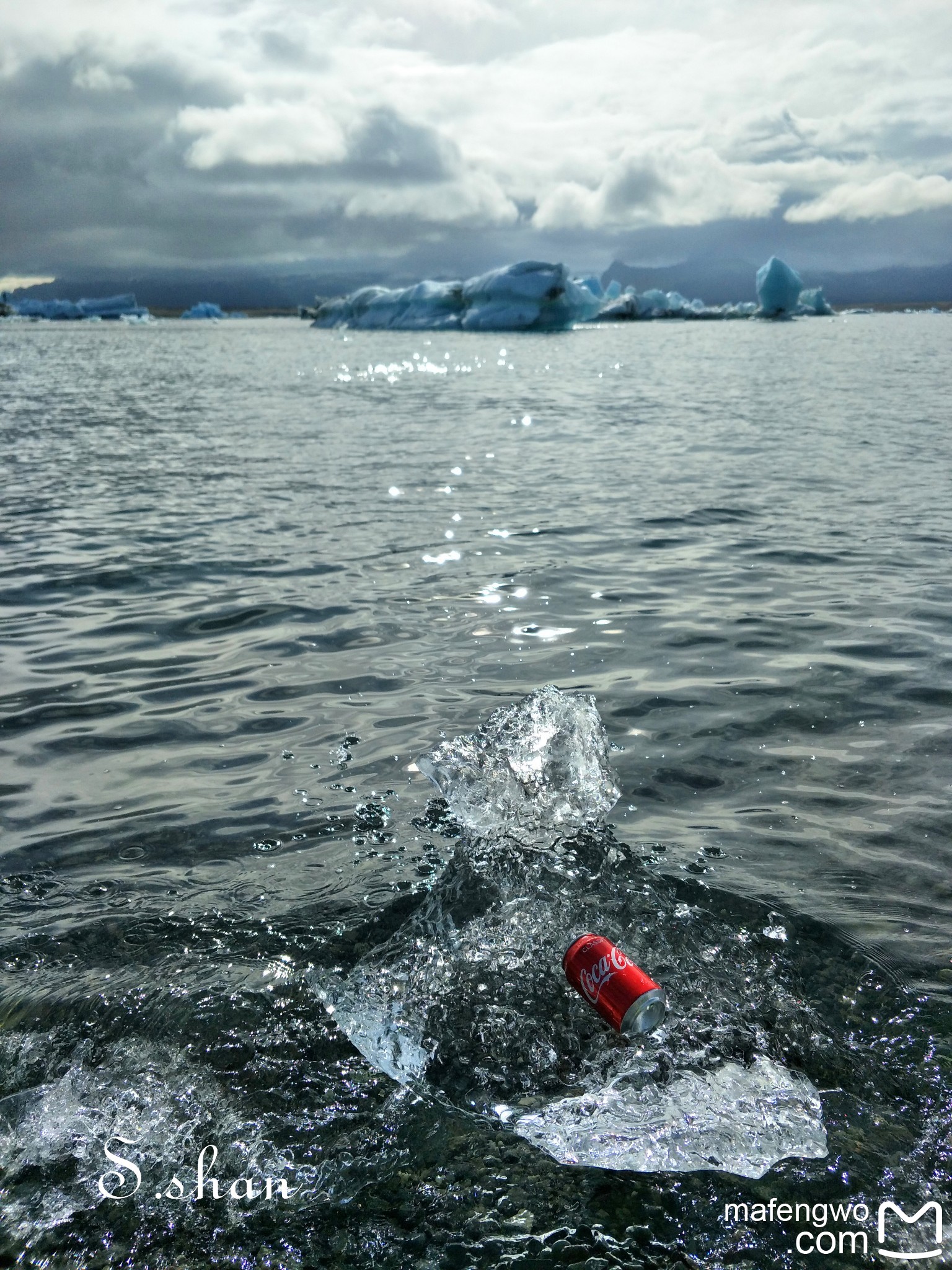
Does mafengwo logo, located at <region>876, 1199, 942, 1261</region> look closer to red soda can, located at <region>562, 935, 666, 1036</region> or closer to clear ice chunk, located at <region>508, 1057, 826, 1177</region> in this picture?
clear ice chunk, located at <region>508, 1057, 826, 1177</region>

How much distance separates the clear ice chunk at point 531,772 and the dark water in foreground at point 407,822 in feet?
0.88

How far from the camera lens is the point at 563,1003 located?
3857mm

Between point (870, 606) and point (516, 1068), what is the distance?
639 cm

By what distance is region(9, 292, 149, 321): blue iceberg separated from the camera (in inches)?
5709

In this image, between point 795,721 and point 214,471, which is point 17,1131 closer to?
point 795,721

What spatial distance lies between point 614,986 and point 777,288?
318 feet

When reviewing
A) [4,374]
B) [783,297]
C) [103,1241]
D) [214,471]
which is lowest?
[103,1241]

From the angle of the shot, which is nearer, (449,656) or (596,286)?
(449,656)

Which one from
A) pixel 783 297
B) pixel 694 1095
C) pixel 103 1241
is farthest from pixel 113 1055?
pixel 783 297

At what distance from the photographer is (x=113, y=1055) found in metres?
3.59

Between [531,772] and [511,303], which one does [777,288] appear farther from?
[531,772]

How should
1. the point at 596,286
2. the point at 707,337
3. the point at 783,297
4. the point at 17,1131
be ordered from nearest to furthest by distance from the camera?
the point at 17,1131 → the point at 707,337 → the point at 783,297 → the point at 596,286

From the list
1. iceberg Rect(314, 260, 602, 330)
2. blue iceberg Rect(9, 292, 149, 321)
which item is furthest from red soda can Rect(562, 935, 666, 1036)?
blue iceberg Rect(9, 292, 149, 321)

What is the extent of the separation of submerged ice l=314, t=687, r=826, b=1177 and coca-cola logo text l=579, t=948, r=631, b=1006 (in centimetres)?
24
